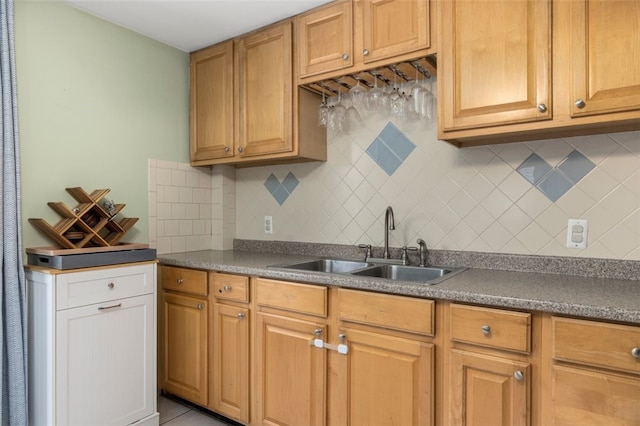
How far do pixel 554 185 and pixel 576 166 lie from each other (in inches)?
4.6

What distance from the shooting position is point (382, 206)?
227 centimetres

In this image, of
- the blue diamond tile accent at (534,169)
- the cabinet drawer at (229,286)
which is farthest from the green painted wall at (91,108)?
the blue diamond tile accent at (534,169)

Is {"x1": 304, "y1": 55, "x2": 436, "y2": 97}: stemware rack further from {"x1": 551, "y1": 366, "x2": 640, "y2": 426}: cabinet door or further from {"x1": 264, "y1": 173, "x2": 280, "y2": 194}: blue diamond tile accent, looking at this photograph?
{"x1": 551, "y1": 366, "x2": 640, "y2": 426}: cabinet door

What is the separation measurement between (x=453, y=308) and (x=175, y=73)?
91.3 inches

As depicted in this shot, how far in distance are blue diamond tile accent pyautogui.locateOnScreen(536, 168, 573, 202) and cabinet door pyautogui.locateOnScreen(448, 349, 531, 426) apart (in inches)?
33.5

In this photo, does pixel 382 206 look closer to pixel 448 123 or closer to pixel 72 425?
pixel 448 123

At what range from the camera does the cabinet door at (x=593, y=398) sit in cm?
115

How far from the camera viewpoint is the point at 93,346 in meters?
1.89

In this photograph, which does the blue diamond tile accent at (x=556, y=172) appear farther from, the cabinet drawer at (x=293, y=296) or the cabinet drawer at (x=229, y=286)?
the cabinet drawer at (x=229, y=286)

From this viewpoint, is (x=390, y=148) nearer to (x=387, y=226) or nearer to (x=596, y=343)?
(x=387, y=226)

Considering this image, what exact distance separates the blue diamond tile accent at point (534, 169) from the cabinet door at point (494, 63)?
0.34 m

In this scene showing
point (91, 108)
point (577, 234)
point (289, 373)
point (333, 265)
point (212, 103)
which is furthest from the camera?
point (212, 103)

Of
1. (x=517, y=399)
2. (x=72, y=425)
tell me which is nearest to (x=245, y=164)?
(x=72, y=425)

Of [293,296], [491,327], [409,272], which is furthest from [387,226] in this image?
[491,327]
